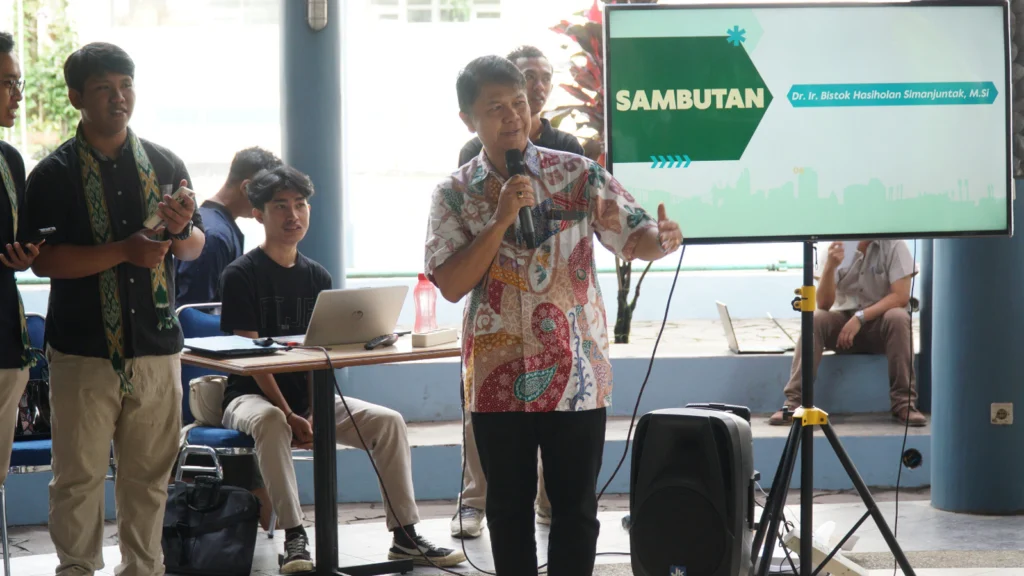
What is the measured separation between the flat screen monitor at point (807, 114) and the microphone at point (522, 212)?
56 cm

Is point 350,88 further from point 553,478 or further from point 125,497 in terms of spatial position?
point 553,478

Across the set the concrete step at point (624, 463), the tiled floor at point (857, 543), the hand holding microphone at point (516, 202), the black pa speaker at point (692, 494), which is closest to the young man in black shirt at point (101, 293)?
the tiled floor at point (857, 543)

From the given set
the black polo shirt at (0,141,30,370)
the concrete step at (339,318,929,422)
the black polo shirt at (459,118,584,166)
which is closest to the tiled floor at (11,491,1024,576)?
the concrete step at (339,318,929,422)

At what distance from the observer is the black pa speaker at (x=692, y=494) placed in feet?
8.57

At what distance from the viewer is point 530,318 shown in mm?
2436

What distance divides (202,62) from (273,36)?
0.46 metres

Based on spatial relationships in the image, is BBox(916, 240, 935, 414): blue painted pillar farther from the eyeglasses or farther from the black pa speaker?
the eyeglasses

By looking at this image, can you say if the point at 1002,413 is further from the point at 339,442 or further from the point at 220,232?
the point at 220,232

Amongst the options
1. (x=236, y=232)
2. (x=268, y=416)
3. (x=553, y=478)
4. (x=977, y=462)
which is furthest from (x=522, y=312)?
(x=977, y=462)

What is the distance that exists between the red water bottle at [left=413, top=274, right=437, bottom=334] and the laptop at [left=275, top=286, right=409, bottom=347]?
32 cm

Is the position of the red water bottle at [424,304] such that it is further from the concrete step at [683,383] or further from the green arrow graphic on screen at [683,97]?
the concrete step at [683,383]

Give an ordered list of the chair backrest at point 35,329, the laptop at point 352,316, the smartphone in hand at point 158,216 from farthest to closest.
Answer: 1. the chair backrest at point 35,329
2. the laptop at point 352,316
3. the smartphone in hand at point 158,216

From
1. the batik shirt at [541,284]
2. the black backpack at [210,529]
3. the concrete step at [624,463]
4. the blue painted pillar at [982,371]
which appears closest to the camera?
the batik shirt at [541,284]

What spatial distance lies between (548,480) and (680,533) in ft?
1.24
